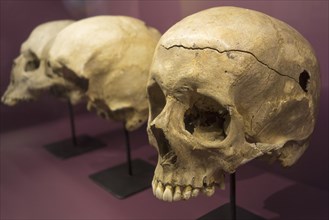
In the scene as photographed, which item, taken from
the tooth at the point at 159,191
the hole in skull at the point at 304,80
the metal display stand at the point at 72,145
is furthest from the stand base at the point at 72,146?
the hole in skull at the point at 304,80

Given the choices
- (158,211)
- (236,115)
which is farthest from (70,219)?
(236,115)

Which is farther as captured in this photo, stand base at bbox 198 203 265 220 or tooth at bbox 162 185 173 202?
stand base at bbox 198 203 265 220

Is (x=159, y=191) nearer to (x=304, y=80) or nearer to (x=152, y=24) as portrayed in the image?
(x=304, y=80)

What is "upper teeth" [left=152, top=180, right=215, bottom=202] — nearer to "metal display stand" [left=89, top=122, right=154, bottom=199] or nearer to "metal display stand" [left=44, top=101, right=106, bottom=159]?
"metal display stand" [left=89, top=122, right=154, bottom=199]

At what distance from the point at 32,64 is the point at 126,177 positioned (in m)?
1.05

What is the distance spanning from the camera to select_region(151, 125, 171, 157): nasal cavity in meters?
1.35

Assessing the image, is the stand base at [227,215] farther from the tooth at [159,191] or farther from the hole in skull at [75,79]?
the hole in skull at [75,79]

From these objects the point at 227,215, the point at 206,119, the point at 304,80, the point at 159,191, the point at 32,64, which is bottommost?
the point at 227,215

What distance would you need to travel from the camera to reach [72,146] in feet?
8.93

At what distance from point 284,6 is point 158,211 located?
1.06 m

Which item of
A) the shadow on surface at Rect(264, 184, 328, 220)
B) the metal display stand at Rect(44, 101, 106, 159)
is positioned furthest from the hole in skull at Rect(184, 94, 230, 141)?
the metal display stand at Rect(44, 101, 106, 159)

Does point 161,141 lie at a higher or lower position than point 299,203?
higher

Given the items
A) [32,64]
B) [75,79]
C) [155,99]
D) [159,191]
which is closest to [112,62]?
[75,79]

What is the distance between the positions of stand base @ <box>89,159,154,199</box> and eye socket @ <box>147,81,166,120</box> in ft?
2.14
